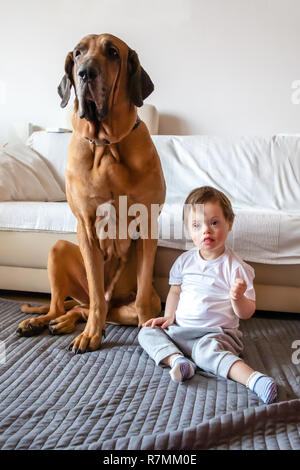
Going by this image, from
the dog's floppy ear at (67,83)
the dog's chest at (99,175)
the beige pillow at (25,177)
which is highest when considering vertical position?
the dog's floppy ear at (67,83)

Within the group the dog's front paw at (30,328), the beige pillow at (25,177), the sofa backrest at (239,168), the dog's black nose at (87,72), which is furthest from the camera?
the sofa backrest at (239,168)

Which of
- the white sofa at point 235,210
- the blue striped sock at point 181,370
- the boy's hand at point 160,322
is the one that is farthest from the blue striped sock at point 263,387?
the white sofa at point 235,210

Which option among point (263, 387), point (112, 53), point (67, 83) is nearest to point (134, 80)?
point (112, 53)

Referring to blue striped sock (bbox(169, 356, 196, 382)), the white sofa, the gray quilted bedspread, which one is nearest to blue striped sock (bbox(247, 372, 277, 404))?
the gray quilted bedspread

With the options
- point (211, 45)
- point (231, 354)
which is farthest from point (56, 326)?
point (211, 45)

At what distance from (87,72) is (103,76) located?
46mm

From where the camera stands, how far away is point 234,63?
2.59 metres

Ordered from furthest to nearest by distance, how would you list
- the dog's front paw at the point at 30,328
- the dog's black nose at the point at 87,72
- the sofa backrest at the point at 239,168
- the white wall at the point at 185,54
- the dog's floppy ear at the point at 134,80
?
1. the white wall at the point at 185,54
2. the sofa backrest at the point at 239,168
3. the dog's front paw at the point at 30,328
4. the dog's floppy ear at the point at 134,80
5. the dog's black nose at the point at 87,72

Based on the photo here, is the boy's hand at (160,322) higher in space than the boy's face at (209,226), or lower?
lower

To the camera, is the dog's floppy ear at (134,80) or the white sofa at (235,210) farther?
the white sofa at (235,210)

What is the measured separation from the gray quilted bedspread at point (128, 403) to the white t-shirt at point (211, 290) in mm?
148

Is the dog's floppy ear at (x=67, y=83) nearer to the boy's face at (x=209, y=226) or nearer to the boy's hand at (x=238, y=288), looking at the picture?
the boy's face at (x=209, y=226)

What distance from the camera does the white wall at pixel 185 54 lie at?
253 cm

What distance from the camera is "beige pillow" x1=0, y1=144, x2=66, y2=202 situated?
187cm
